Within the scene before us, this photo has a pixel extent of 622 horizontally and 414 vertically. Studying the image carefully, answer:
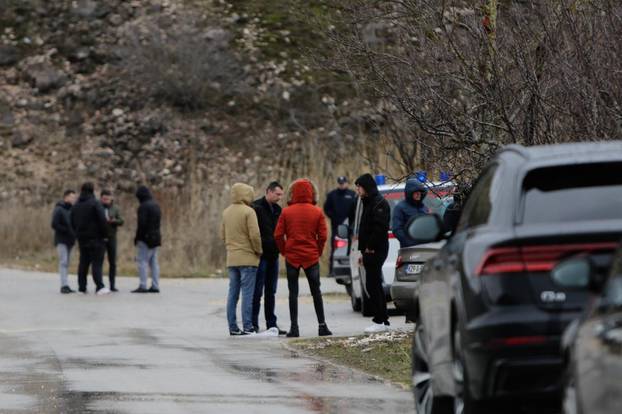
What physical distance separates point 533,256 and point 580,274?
106cm

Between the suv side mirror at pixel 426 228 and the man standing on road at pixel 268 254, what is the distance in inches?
396

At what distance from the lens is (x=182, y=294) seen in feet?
94.5

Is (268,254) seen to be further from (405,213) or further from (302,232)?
(405,213)

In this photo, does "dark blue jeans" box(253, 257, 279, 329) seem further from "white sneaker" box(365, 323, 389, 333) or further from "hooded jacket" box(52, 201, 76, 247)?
"hooded jacket" box(52, 201, 76, 247)

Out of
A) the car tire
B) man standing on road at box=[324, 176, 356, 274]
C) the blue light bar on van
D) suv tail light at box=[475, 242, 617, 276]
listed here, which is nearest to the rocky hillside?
man standing on road at box=[324, 176, 356, 274]

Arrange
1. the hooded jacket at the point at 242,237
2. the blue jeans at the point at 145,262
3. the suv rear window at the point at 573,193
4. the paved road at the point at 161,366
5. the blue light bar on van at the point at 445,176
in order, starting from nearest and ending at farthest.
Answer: the suv rear window at the point at 573,193 < the paved road at the point at 161,366 < the blue light bar on van at the point at 445,176 < the hooded jacket at the point at 242,237 < the blue jeans at the point at 145,262

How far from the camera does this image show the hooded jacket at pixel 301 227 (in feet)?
62.8

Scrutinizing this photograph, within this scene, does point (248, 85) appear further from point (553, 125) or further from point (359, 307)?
point (553, 125)

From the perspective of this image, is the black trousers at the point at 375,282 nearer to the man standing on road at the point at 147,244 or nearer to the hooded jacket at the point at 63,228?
the man standing on road at the point at 147,244

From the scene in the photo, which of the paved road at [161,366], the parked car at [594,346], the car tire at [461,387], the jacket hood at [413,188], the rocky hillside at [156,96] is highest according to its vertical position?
the rocky hillside at [156,96]

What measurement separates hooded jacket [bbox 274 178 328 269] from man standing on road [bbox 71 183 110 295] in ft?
33.0

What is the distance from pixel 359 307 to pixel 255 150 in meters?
34.7

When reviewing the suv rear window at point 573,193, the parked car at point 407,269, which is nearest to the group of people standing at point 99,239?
the parked car at point 407,269

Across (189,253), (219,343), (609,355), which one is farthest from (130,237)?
(609,355)
